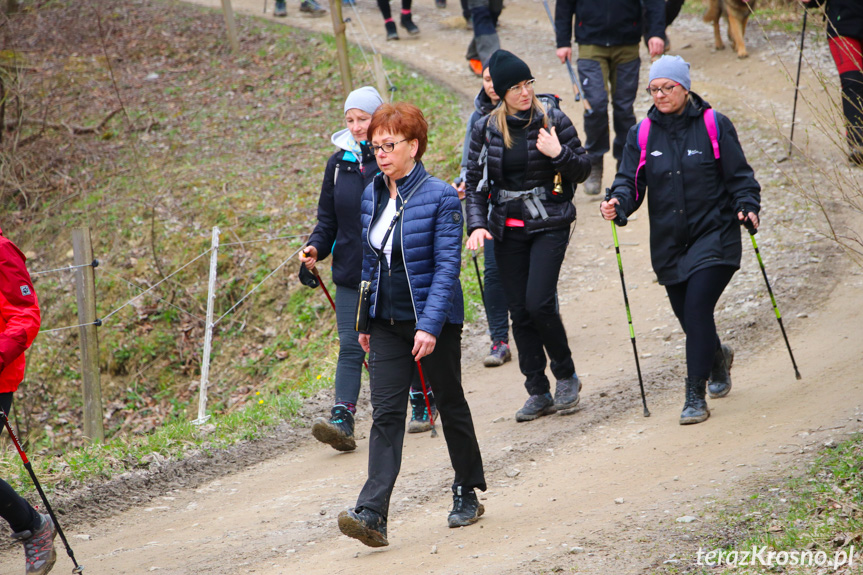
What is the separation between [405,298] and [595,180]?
6.59 metres

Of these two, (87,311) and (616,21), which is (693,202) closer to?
(616,21)

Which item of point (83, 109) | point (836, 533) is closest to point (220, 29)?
point (83, 109)

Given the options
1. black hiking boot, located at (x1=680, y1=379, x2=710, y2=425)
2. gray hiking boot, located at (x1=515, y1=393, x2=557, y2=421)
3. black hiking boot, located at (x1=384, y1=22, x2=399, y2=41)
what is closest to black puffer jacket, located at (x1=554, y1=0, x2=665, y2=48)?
gray hiking boot, located at (x1=515, y1=393, x2=557, y2=421)

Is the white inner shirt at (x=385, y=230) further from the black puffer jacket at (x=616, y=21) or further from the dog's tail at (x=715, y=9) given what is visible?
the dog's tail at (x=715, y=9)

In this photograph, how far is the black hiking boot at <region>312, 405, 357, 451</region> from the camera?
6.12 metres

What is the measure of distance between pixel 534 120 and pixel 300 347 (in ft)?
18.7

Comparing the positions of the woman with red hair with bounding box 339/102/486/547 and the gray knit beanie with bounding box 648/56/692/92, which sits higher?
the gray knit beanie with bounding box 648/56/692/92

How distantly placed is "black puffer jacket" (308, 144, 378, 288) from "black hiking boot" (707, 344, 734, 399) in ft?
8.43

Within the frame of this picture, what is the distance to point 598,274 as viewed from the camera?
9.59 m

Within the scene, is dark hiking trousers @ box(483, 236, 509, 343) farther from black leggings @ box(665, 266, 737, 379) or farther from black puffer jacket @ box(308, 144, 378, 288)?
black leggings @ box(665, 266, 737, 379)

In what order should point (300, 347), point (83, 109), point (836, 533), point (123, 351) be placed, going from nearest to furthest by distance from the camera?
point (836, 533)
point (300, 347)
point (123, 351)
point (83, 109)

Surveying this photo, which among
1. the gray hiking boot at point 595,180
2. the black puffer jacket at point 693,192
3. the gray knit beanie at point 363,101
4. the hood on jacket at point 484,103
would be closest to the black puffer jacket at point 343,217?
the gray knit beanie at point 363,101

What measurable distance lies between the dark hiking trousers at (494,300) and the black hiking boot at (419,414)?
1165 mm

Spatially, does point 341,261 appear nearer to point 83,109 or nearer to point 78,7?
point 83,109
